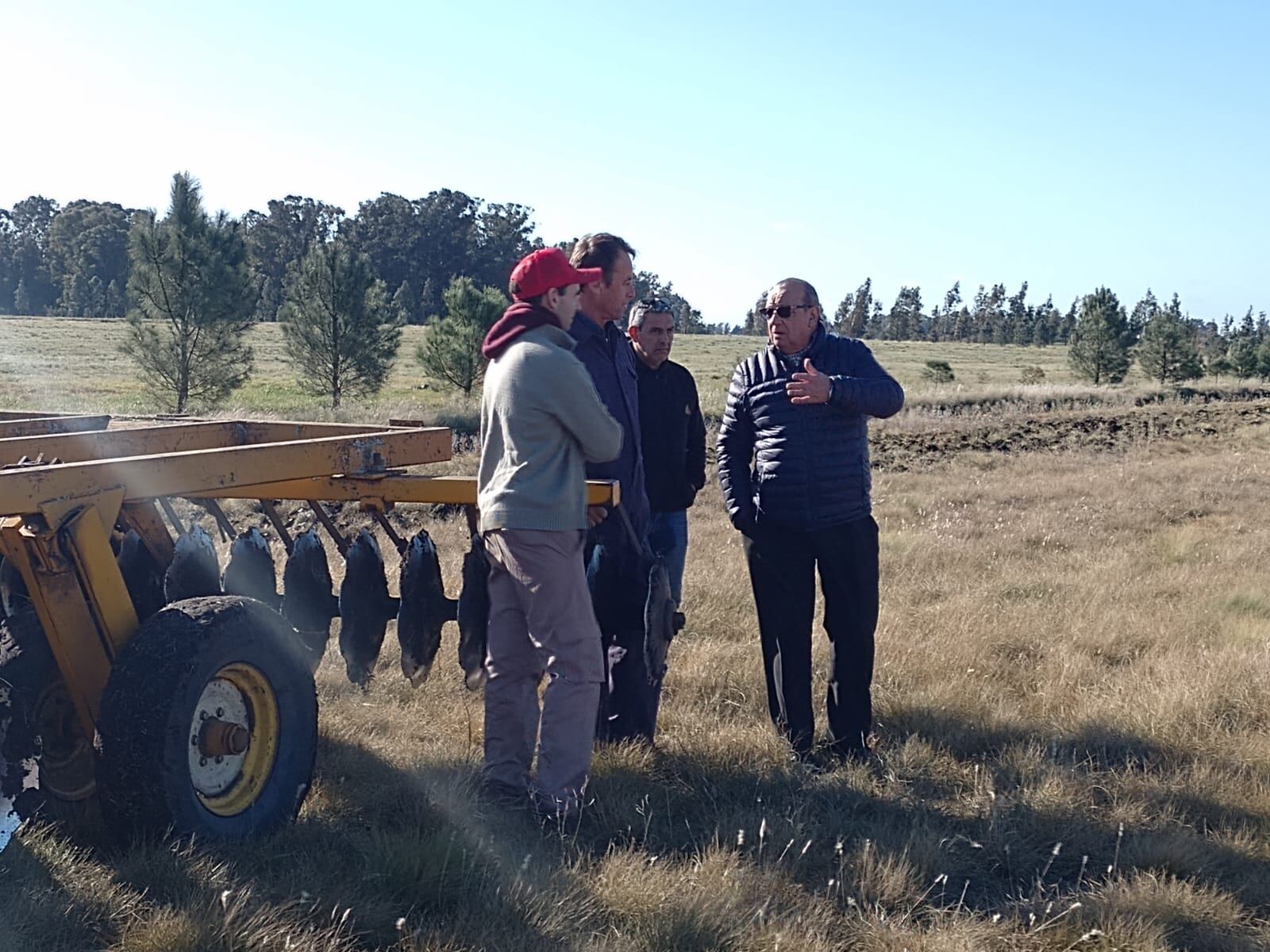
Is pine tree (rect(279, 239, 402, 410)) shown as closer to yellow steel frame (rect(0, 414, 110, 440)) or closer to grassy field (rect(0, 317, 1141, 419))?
grassy field (rect(0, 317, 1141, 419))

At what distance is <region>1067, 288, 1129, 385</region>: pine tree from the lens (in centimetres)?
5122

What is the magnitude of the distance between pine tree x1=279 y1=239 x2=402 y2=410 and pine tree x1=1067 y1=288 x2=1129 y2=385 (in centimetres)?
3306

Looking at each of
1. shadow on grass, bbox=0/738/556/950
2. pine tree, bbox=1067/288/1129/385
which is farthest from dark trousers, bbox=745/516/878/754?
pine tree, bbox=1067/288/1129/385

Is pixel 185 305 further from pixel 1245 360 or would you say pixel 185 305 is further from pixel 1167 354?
pixel 1245 360

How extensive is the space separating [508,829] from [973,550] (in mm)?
6545

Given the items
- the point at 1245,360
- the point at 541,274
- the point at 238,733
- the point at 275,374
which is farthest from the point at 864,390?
the point at 1245,360

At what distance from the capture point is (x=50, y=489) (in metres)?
3.40

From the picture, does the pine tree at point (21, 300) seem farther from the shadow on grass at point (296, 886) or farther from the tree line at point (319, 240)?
the shadow on grass at point (296, 886)

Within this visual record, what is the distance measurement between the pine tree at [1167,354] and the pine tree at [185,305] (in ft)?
130

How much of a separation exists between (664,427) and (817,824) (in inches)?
75.9

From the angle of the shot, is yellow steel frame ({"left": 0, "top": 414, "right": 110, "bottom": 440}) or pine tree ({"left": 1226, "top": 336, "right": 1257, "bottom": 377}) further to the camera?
pine tree ({"left": 1226, "top": 336, "right": 1257, "bottom": 377})

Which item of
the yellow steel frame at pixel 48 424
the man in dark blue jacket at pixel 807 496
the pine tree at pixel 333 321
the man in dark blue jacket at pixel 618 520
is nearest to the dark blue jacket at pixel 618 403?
the man in dark blue jacket at pixel 618 520

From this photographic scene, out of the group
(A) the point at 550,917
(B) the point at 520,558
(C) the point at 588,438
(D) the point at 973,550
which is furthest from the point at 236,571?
(D) the point at 973,550

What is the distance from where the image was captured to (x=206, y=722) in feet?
11.9
